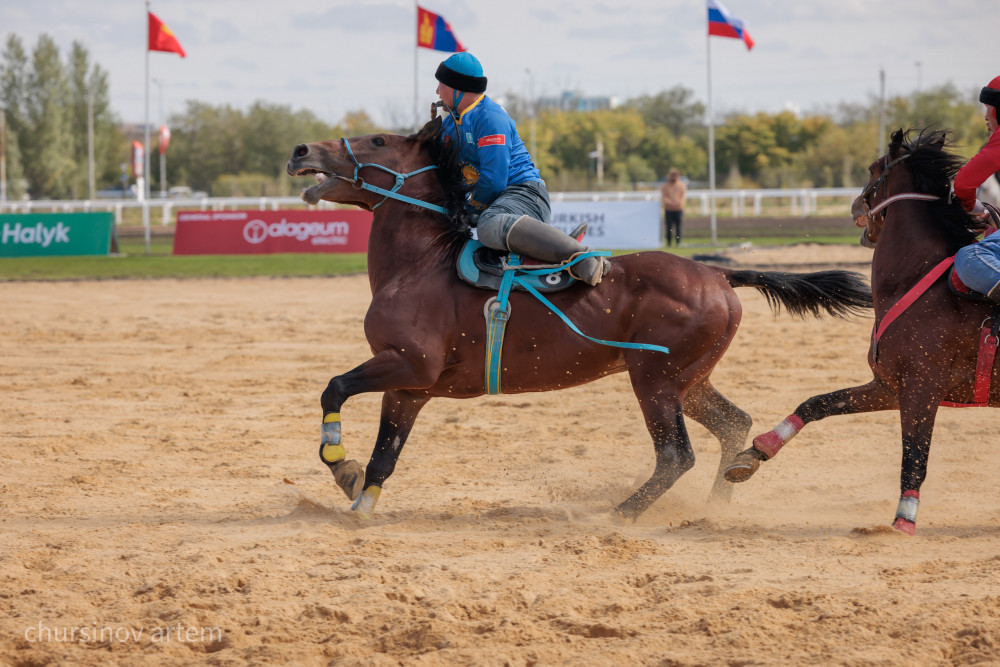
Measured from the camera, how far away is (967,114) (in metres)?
52.8

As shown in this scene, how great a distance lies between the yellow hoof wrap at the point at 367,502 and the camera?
17.6ft

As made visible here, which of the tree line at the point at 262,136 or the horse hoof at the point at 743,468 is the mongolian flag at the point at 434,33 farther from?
the tree line at the point at 262,136

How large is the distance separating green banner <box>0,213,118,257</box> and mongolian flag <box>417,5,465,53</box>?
9162mm

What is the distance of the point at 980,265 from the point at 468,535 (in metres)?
2.90

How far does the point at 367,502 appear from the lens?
212 inches

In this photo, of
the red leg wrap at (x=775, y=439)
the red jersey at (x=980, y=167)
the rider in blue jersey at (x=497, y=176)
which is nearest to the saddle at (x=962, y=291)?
the red jersey at (x=980, y=167)

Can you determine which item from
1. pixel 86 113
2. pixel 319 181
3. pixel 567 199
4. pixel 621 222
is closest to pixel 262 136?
pixel 86 113

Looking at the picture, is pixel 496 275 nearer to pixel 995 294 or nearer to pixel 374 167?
pixel 374 167

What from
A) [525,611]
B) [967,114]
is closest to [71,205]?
[525,611]

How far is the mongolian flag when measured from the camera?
82.2ft

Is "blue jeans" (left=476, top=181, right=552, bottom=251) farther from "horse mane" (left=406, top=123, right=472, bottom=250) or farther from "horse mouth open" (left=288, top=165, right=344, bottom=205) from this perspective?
"horse mouth open" (left=288, top=165, right=344, bottom=205)

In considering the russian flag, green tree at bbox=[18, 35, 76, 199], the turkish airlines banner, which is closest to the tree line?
green tree at bbox=[18, 35, 76, 199]

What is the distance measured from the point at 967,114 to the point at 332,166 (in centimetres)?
5539

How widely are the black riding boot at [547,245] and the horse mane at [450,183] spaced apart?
46cm
